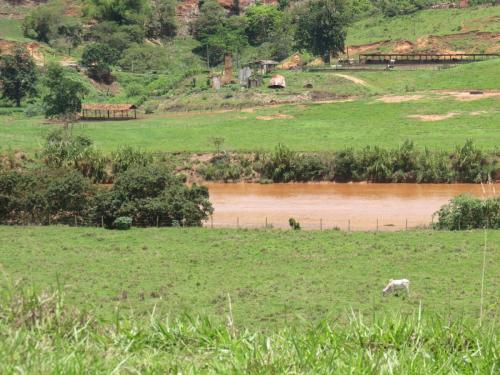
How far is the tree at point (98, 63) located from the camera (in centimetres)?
10344

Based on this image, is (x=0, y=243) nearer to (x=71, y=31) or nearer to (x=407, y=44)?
(x=407, y=44)

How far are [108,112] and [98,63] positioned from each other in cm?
2386

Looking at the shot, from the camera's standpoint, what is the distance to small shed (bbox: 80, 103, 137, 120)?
266 feet

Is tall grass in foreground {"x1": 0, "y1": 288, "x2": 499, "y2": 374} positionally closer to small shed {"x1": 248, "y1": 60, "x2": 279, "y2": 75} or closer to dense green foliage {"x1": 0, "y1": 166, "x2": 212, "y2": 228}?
dense green foliage {"x1": 0, "y1": 166, "x2": 212, "y2": 228}

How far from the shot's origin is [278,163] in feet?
193

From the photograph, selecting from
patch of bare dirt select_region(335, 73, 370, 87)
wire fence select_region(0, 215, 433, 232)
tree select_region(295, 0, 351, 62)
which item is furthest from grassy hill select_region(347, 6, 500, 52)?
wire fence select_region(0, 215, 433, 232)

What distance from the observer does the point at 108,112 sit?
3223 inches

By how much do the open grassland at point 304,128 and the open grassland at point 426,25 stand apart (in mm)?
33812

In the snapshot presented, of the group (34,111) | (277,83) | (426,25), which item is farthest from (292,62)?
(34,111)

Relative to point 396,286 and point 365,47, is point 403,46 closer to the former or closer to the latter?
point 365,47

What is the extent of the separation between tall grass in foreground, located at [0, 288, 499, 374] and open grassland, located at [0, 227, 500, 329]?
11.9 m

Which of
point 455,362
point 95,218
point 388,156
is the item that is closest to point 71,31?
point 388,156

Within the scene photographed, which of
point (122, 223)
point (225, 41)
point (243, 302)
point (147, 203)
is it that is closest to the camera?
point (243, 302)

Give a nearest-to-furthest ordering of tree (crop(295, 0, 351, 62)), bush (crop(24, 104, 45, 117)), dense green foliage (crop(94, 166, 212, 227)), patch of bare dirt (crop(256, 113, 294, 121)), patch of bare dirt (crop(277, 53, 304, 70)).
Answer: dense green foliage (crop(94, 166, 212, 227)), patch of bare dirt (crop(256, 113, 294, 121)), bush (crop(24, 104, 45, 117)), tree (crop(295, 0, 351, 62)), patch of bare dirt (crop(277, 53, 304, 70))
